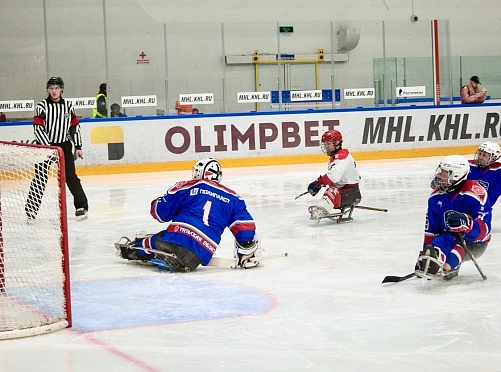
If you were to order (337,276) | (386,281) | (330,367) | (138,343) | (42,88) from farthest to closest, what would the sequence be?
1. (42,88)
2. (337,276)
3. (386,281)
4. (138,343)
5. (330,367)

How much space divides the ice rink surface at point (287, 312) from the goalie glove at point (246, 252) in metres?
0.09

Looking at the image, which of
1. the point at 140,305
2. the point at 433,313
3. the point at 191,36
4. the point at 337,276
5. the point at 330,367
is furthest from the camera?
the point at 191,36

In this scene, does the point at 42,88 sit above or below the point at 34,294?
above

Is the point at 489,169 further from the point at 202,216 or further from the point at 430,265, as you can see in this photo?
the point at 202,216

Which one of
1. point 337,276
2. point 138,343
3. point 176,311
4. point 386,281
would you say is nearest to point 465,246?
point 386,281

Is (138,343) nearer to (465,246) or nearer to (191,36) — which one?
(465,246)

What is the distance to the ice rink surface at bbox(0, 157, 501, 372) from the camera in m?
3.90

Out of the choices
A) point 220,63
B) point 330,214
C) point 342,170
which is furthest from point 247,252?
point 220,63

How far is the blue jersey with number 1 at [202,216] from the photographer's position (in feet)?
19.3

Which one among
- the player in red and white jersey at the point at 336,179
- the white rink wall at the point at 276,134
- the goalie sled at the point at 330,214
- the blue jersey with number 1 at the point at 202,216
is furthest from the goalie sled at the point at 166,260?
the white rink wall at the point at 276,134

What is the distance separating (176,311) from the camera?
4906mm

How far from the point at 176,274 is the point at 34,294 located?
103 centimetres

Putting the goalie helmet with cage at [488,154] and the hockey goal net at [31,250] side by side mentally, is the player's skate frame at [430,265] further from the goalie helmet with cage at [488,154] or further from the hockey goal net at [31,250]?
the goalie helmet with cage at [488,154]

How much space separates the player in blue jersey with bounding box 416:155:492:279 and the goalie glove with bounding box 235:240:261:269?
50.3 inches
